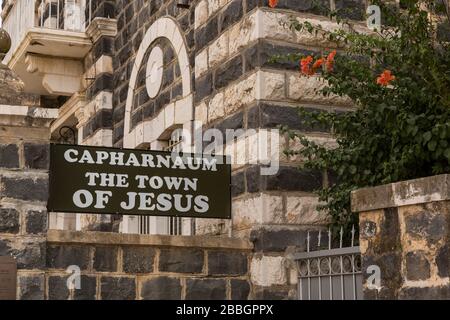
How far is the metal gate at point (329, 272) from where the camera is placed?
6734 mm

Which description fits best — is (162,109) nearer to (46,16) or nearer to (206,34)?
(206,34)

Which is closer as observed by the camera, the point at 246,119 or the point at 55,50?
the point at 246,119

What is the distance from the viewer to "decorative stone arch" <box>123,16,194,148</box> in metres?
9.87

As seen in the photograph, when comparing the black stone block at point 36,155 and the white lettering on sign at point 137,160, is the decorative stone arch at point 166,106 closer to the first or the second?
the white lettering on sign at point 137,160

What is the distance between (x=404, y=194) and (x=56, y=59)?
31.5 feet

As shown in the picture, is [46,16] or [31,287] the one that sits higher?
[46,16]

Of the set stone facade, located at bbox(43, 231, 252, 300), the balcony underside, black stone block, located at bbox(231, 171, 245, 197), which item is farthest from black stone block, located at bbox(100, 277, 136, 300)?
the balcony underside

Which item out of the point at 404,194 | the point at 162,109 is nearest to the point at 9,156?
the point at 404,194

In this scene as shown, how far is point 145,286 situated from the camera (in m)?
7.40

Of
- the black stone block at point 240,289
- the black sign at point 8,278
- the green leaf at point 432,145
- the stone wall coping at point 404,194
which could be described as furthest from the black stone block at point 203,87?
the stone wall coping at point 404,194

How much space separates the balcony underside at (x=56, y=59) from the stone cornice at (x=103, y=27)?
1.42ft

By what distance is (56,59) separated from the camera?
13906 mm

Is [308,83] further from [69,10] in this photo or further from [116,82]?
[69,10]

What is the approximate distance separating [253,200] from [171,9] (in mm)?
3692
